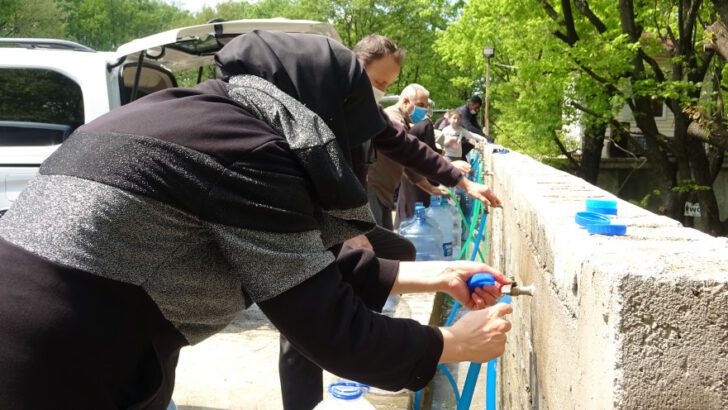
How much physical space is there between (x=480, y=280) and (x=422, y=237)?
6.42 metres

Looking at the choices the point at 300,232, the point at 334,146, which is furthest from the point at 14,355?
the point at 334,146

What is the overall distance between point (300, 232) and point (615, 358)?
66 cm

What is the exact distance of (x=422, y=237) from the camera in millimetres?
8562

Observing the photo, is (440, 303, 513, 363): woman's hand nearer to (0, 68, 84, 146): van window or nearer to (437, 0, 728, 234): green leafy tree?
(0, 68, 84, 146): van window

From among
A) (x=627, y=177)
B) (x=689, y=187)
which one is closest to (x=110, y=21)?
(x=627, y=177)

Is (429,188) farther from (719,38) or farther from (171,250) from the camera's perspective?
(171,250)

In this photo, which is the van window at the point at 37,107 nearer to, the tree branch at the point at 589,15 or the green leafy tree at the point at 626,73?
the green leafy tree at the point at 626,73

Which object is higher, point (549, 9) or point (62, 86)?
point (549, 9)

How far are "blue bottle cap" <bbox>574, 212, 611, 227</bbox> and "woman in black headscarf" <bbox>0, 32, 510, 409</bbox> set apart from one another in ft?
1.60

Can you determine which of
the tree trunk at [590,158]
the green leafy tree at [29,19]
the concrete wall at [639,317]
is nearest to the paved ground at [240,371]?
the concrete wall at [639,317]

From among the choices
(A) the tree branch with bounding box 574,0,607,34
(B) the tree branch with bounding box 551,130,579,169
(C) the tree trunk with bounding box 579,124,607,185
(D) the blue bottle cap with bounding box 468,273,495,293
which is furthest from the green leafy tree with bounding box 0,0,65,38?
(D) the blue bottle cap with bounding box 468,273,495,293

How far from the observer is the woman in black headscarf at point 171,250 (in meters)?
1.48

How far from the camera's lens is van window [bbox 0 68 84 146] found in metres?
5.25

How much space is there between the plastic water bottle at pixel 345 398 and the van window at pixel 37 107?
352cm
